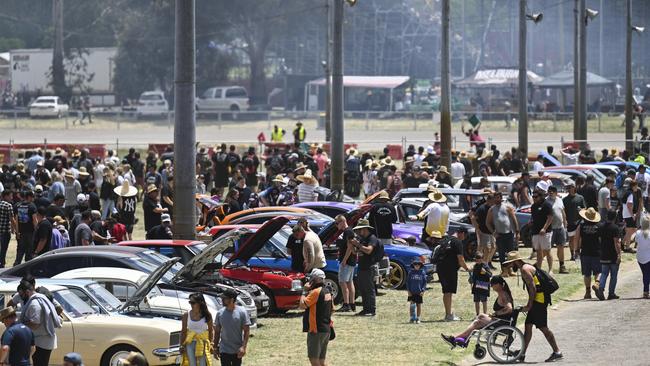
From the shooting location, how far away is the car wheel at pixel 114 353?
51.9 ft

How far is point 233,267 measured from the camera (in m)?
20.9

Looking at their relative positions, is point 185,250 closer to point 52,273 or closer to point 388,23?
point 52,273

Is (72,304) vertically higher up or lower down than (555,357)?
higher up

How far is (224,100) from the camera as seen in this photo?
91.1 metres

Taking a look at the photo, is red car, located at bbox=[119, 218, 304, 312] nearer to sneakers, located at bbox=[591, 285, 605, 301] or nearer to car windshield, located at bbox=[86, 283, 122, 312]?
car windshield, located at bbox=[86, 283, 122, 312]

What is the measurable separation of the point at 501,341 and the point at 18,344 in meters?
6.52

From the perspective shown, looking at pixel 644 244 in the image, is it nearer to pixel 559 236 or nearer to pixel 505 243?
pixel 505 243

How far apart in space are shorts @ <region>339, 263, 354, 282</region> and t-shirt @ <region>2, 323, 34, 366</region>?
324 inches

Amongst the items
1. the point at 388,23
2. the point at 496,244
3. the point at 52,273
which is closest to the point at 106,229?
the point at 52,273

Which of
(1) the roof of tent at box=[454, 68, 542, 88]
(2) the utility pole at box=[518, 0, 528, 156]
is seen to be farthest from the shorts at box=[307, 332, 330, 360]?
(1) the roof of tent at box=[454, 68, 542, 88]


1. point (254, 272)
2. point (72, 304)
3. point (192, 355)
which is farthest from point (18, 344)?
point (254, 272)

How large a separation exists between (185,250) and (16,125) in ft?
190

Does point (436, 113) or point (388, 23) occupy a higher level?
point (388, 23)

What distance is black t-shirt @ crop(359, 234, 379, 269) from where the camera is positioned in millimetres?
20859
